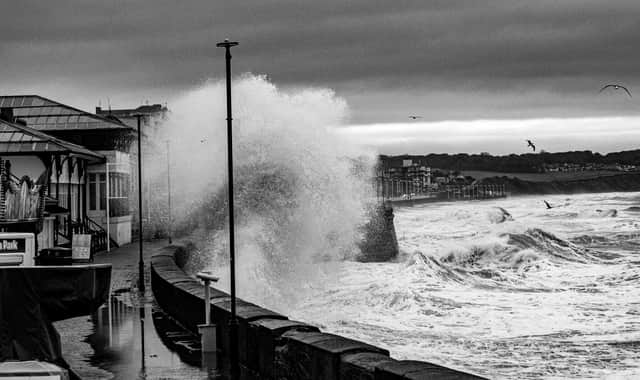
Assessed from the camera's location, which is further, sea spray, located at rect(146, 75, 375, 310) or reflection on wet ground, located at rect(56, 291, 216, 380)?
sea spray, located at rect(146, 75, 375, 310)

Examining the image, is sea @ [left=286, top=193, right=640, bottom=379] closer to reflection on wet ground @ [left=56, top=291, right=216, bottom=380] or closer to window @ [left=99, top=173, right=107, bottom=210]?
reflection on wet ground @ [left=56, top=291, right=216, bottom=380]

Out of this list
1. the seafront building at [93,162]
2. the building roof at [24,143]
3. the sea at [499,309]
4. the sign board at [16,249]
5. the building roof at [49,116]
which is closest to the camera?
the sign board at [16,249]

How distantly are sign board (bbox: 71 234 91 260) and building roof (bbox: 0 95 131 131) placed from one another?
31.1 metres

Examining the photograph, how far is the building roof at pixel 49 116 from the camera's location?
4331 cm

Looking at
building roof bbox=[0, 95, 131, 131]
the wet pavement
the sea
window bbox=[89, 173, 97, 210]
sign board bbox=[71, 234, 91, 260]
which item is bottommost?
the sea

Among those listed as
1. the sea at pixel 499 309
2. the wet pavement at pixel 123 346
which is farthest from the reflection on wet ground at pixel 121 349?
the sea at pixel 499 309

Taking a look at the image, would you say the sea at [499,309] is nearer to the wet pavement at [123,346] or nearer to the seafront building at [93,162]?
the wet pavement at [123,346]

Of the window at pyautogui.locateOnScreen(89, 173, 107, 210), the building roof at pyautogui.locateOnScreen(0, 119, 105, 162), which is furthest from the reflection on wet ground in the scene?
the window at pyautogui.locateOnScreen(89, 173, 107, 210)

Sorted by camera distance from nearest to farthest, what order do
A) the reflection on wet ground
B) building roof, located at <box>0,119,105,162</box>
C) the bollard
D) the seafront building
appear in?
the reflection on wet ground < the bollard < building roof, located at <box>0,119,105,162</box> < the seafront building

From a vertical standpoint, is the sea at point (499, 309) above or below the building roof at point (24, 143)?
below

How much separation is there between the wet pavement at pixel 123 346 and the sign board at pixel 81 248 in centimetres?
142

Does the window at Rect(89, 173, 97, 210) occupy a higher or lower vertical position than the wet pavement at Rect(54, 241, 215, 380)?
higher

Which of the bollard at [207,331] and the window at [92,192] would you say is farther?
the window at [92,192]

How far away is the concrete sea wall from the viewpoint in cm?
878
